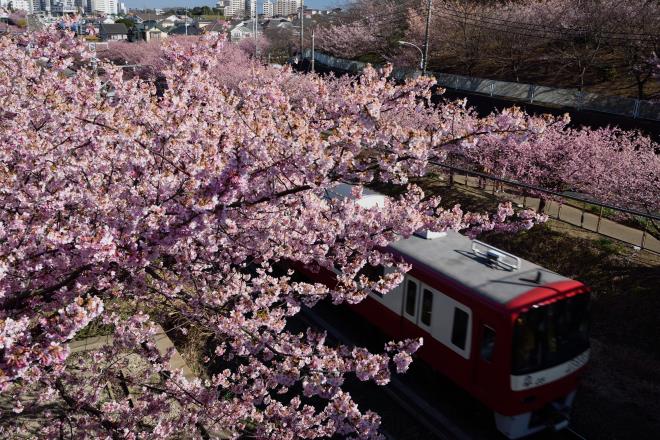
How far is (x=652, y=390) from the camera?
9094 millimetres

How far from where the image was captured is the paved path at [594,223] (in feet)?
46.1

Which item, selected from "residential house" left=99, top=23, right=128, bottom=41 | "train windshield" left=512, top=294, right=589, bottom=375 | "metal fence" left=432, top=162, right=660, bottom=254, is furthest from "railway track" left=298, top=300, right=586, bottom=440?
"residential house" left=99, top=23, right=128, bottom=41

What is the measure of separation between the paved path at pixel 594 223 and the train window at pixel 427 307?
8.07m

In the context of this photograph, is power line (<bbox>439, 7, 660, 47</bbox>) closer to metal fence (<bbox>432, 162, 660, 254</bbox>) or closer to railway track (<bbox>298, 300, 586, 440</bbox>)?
metal fence (<bbox>432, 162, 660, 254</bbox>)

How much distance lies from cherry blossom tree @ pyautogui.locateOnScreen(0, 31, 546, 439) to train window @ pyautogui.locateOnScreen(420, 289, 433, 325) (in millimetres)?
1206

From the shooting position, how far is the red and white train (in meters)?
7.21

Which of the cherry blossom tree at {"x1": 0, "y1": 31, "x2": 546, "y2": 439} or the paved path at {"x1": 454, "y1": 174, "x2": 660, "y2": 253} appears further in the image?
the paved path at {"x1": 454, "y1": 174, "x2": 660, "y2": 253}

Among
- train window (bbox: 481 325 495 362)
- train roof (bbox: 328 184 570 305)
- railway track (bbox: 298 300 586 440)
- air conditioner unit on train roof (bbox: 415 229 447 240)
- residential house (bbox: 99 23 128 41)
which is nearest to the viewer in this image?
train window (bbox: 481 325 495 362)

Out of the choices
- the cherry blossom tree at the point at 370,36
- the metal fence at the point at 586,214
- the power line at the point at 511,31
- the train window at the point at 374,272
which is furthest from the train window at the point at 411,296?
the cherry blossom tree at the point at 370,36

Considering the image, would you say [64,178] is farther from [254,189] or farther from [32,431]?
[32,431]

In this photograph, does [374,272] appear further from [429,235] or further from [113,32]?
[113,32]

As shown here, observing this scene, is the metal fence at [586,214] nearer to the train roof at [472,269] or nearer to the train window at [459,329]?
→ the train roof at [472,269]

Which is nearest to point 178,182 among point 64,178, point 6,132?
point 64,178

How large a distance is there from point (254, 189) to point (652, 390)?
8404 mm
